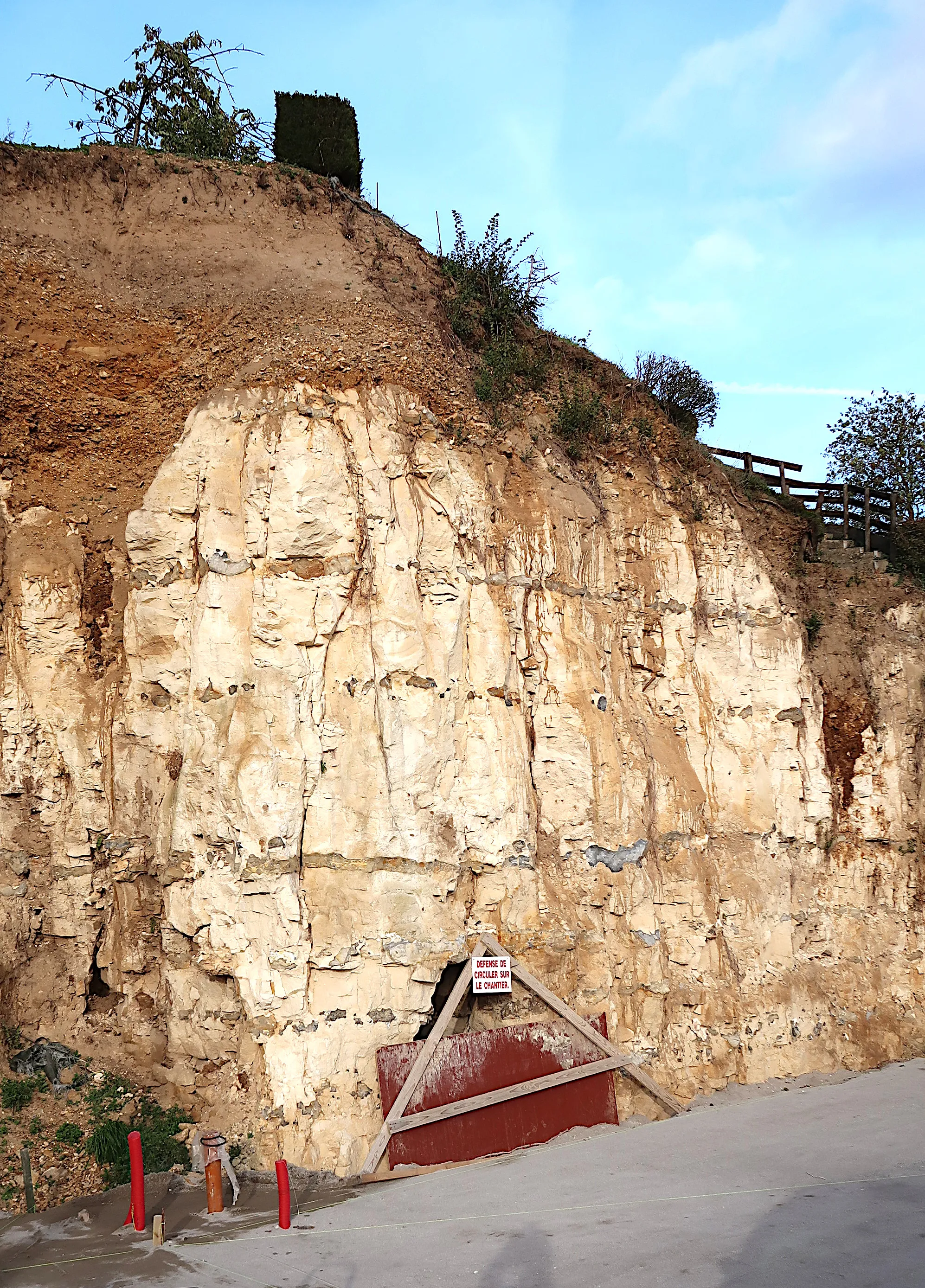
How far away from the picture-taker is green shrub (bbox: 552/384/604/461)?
46.0 ft

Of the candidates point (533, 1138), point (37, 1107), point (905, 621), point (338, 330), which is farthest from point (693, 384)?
point (37, 1107)

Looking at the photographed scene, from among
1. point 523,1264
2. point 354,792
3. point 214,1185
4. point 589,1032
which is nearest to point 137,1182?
point 214,1185

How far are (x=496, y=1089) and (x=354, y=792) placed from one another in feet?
12.0

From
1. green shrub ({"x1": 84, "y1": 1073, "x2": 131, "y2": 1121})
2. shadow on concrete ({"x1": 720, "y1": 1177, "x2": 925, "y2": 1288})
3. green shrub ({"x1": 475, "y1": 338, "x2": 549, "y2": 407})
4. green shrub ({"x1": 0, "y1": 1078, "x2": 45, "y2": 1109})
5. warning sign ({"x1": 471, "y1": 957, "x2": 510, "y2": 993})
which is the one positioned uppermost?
green shrub ({"x1": 475, "y1": 338, "x2": 549, "y2": 407})

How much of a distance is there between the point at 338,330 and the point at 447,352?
1.59m

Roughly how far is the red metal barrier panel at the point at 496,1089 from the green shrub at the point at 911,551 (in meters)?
9.59

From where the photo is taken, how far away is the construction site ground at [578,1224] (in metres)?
7.90

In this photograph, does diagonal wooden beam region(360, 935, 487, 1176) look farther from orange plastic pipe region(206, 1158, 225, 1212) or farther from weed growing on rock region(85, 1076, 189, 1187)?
weed growing on rock region(85, 1076, 189, 1187)

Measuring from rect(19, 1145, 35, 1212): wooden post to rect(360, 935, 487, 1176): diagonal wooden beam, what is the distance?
3.18m

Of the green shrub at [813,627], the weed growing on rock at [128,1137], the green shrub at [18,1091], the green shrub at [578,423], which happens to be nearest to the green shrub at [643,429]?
the green shrub at [578,423]

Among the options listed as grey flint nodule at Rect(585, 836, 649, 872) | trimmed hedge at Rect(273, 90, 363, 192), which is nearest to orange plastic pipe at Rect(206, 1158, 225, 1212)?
grey flint nodule at Rect(585, 836, 649, 872)

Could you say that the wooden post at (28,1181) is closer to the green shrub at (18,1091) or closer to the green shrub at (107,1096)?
the green shrub at (18,1091)

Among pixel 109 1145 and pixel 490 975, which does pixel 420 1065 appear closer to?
pixel 490 975

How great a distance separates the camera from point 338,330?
41.3 ft
